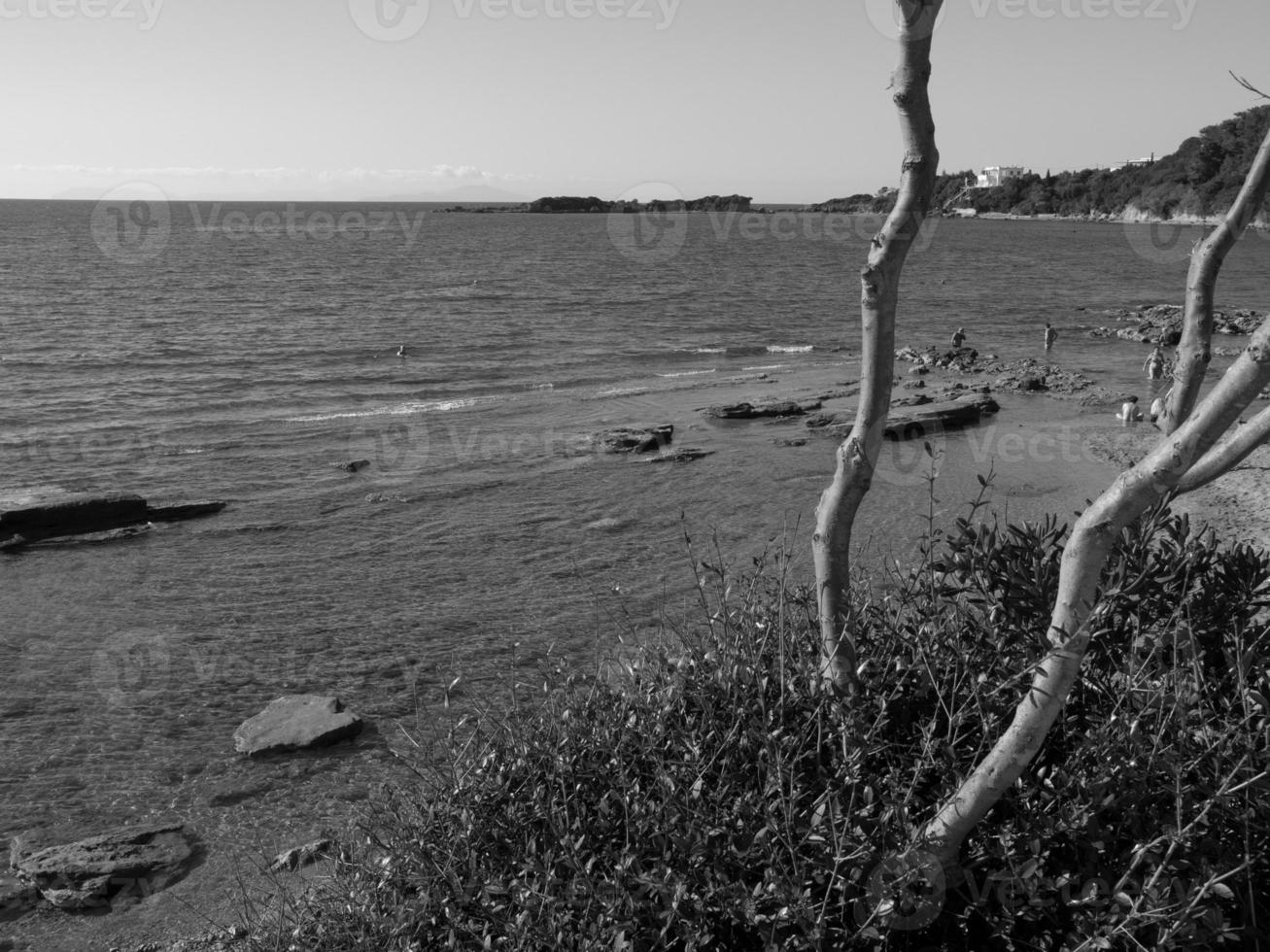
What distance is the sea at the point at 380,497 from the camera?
9500 millimetres

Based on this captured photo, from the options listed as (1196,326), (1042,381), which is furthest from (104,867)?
(1042,381)

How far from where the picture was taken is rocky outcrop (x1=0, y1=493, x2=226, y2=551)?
1589 centimetres

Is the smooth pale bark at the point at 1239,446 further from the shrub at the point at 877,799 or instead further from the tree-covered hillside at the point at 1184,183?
the tree-covered hillside at the point at 1184,183

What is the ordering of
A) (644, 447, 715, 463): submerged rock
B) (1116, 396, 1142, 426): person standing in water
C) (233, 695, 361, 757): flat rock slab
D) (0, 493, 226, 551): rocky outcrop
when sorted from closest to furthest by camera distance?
(233, 695, 361, 757): flat rock slab
(0, 493, 226, 551): rocky outcrop
(644, 447, 715, 463): submerged rock
(1116, 396, 1142, 426): person standing in water

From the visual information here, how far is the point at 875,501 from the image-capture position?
1605cm

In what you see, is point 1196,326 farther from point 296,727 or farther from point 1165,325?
point 1165,325

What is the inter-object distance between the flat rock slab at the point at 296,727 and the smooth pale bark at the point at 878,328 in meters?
5.58

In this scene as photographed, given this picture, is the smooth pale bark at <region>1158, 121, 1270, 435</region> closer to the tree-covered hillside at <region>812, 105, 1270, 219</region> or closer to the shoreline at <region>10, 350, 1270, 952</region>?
the shoreline at <region>10, 350, 1270, 952</region>

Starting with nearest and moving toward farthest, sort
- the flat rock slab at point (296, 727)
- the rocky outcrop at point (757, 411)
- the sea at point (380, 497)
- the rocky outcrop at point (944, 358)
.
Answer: the flat rock slab at point (296, 727)
the sea at point (380, 497)
the rocky outcrop at point (757, 411)
the rocky outcrop at point (944, 358)

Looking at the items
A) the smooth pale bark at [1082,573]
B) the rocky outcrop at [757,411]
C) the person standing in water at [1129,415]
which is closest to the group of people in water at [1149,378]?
the person standing in water at [1129,415]

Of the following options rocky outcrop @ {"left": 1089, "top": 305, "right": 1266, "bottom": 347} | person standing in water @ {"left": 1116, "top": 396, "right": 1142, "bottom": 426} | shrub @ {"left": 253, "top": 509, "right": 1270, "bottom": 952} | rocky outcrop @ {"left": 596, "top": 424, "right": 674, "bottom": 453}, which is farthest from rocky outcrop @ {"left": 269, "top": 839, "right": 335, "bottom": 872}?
rocky outcrop @ {"left": 1089, "top": 305, "right": 1266, "bottom": 347}

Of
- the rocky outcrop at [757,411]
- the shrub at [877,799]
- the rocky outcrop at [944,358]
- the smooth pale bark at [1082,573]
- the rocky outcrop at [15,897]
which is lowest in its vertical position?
the rocky outcrop at [15,897]

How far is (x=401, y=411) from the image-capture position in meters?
26.4

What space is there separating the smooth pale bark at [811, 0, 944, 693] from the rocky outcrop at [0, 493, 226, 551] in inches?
548
